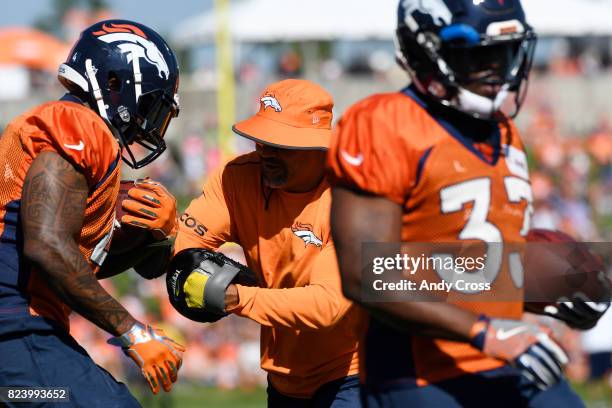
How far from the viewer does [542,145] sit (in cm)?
1435

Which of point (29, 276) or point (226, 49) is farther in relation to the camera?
point (226, 49)

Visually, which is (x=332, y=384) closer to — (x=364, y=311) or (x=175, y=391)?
(x=364, y=311)

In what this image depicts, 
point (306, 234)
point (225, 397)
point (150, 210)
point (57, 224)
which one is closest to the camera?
point (57, 224)

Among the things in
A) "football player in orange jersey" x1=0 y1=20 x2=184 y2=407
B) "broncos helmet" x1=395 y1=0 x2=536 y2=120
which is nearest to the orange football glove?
"football player in orange jersey" x1=0 y1=20 x2=184 y2=407

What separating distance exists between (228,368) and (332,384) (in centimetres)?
640

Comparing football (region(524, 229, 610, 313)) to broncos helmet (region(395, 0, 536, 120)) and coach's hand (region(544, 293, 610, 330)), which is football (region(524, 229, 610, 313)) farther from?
broncos helmet (region(395, 0, 536, 120))

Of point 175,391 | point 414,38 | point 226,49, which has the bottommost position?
point 175,391

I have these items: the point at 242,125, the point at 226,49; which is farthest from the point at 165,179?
the point at 242,125

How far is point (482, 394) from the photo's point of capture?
121 inches

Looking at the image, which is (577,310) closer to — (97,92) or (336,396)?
(336,396)

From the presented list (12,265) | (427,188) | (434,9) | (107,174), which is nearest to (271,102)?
(107,174)

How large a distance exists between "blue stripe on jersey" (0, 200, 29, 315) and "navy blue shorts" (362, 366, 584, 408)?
1359 millimetres

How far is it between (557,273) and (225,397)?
7346 millimetres

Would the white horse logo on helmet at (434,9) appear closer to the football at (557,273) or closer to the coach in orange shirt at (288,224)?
the football at (557,273)
